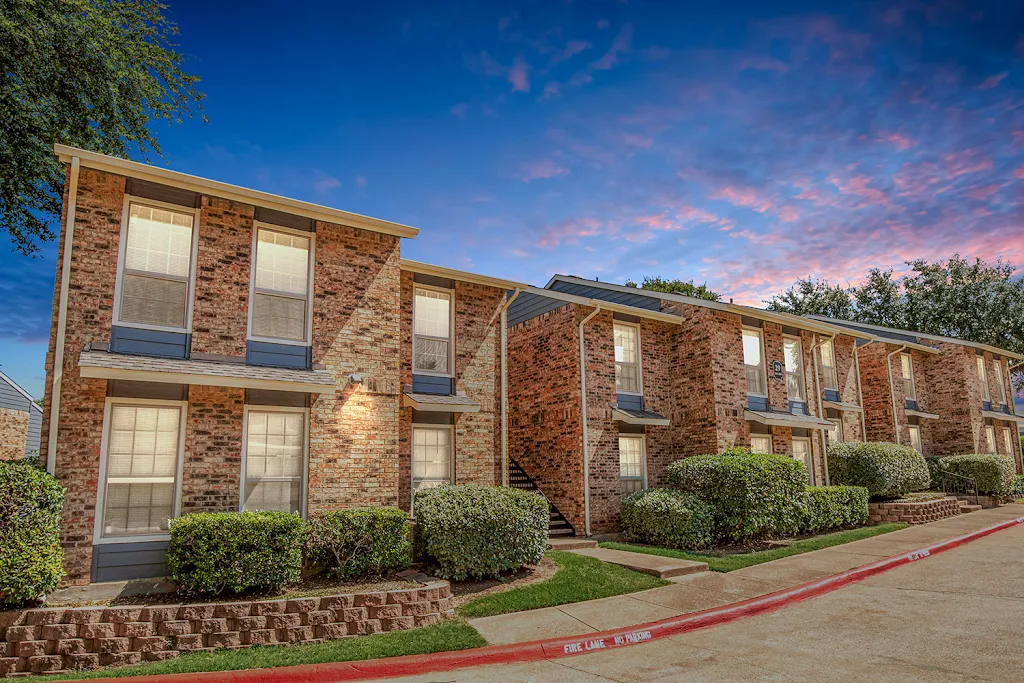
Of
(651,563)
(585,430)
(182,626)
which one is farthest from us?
(585,430)

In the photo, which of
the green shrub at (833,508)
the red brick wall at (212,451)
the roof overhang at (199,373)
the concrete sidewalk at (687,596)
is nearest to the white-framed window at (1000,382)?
the green shrub at (833,508)

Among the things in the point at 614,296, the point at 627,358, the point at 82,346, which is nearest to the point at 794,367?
the point at 614,296

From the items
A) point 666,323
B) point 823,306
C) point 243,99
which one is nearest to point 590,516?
point 666,323

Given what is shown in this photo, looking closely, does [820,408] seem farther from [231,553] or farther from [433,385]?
[231,553]

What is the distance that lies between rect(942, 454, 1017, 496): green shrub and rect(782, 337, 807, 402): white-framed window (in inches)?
335

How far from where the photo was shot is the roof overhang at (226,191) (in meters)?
9.32

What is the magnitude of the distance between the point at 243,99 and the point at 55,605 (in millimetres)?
11013

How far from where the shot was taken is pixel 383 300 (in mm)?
11820

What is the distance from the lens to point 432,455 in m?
13.1

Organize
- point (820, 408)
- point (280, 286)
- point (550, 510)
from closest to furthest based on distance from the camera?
1. point (280, 286)
2. point (550, 510)
3. point (820, 408)

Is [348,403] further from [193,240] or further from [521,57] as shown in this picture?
[521,57]

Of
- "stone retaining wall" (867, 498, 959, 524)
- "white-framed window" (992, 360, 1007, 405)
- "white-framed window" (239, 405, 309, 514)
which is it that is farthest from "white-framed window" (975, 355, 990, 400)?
"white-framed window" (239, 405, 309, 514)

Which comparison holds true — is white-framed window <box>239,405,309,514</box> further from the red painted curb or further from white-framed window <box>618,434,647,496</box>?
white-framed window <box>618,434,647,496</box>

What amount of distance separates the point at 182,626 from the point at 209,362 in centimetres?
410
